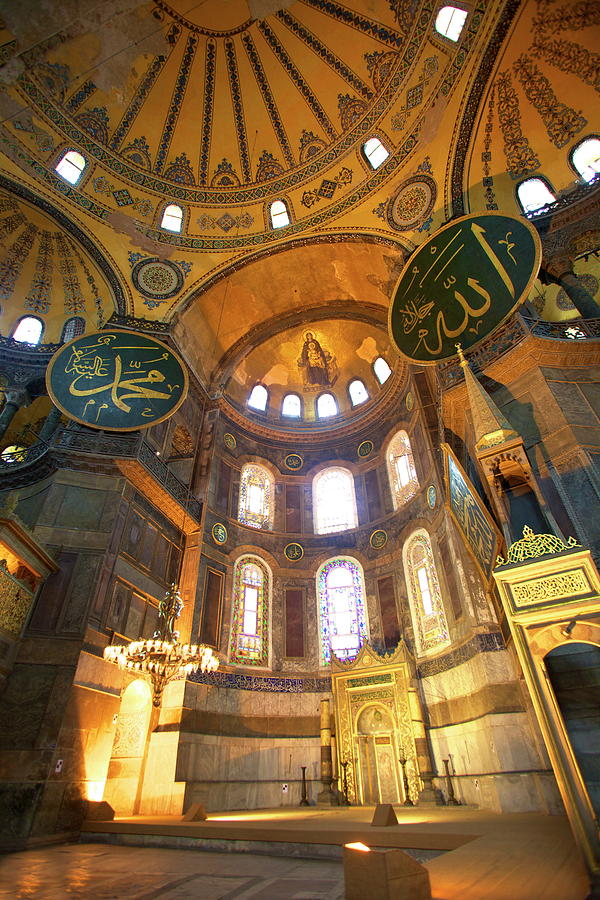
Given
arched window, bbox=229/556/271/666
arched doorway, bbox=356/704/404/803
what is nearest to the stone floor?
arched doorway, bbox=356/704/404/803

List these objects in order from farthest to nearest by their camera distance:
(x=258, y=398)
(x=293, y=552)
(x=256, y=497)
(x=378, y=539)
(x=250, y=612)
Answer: (x=258, y=398), (x=256, y=497), (x=293, y=552), (x=378, y=539), (x=250, y=612)

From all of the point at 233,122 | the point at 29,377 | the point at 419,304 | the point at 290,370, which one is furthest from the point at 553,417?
the point at 233,122

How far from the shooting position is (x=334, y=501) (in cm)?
1362

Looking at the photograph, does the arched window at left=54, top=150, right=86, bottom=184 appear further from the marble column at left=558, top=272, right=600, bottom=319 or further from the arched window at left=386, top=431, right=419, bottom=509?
the marble column at left=558, top=272, right=600, bottom=319

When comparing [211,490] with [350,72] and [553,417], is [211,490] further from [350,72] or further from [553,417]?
[350,72]

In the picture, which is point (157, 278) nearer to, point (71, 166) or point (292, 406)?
point (71, 166)

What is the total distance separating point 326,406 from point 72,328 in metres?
8.06

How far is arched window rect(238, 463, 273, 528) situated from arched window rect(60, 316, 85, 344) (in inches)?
240

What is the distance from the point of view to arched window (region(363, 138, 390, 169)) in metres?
13.0

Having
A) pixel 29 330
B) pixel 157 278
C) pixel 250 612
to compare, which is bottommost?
pixel 250 612

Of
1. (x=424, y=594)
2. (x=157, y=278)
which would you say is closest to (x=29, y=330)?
(x=157, y=278)

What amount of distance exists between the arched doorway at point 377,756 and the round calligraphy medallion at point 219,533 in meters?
5.08

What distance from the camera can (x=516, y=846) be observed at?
362 cm

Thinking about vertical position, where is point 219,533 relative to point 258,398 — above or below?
below
